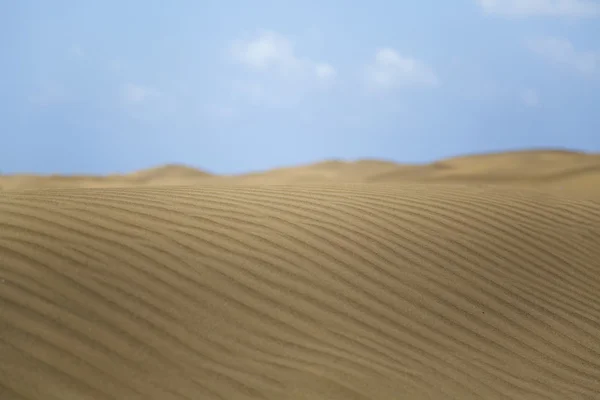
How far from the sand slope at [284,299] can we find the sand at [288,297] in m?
0.01

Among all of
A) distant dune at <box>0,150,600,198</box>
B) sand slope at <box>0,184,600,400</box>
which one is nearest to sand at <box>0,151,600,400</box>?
sand slope at <box>0,184,600,400</box>

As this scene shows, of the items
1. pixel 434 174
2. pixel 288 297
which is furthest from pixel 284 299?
pixel 434 174

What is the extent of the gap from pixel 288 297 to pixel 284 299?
0.03m

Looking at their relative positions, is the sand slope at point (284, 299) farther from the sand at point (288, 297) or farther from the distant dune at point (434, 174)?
the distant dune at point (434, 174)

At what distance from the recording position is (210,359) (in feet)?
13.2

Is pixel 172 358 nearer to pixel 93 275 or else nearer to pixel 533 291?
pixel 93 275

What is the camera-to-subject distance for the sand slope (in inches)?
153

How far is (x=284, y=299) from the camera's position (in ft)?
15.1

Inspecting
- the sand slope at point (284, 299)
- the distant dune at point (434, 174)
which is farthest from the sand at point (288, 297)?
the distant dune at point (434, 174)

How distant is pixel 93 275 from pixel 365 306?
165 cm

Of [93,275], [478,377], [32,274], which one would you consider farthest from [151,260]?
[478,377]

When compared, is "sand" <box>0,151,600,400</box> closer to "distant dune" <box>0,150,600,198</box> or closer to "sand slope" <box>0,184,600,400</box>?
"sand slope" <box>0,184,600,400</box>

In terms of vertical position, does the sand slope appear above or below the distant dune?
below

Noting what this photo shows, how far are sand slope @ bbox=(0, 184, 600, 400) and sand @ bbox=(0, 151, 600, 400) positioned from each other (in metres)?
0.01
